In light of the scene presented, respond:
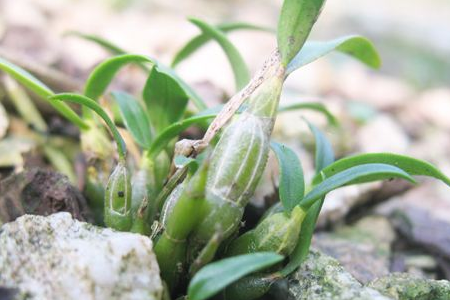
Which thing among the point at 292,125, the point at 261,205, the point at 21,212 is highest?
the point at 21,212

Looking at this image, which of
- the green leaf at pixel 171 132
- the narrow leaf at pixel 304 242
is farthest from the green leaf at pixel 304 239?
the green leaf at pixel 171 132

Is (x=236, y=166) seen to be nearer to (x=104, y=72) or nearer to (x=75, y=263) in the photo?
(x=75, y=263)

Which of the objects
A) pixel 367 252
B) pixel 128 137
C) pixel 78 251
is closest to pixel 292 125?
pixel 367 252

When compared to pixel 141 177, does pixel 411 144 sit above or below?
below

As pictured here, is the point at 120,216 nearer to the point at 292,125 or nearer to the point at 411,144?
the point at 292,125

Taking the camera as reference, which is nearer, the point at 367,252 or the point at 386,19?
the point at 367,252

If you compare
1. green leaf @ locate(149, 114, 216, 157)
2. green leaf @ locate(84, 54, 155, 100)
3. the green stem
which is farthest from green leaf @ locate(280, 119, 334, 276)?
green leaf @ locate(84, 54, 155, 100)

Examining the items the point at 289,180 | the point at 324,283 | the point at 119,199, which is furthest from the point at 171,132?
the point at 324,283
